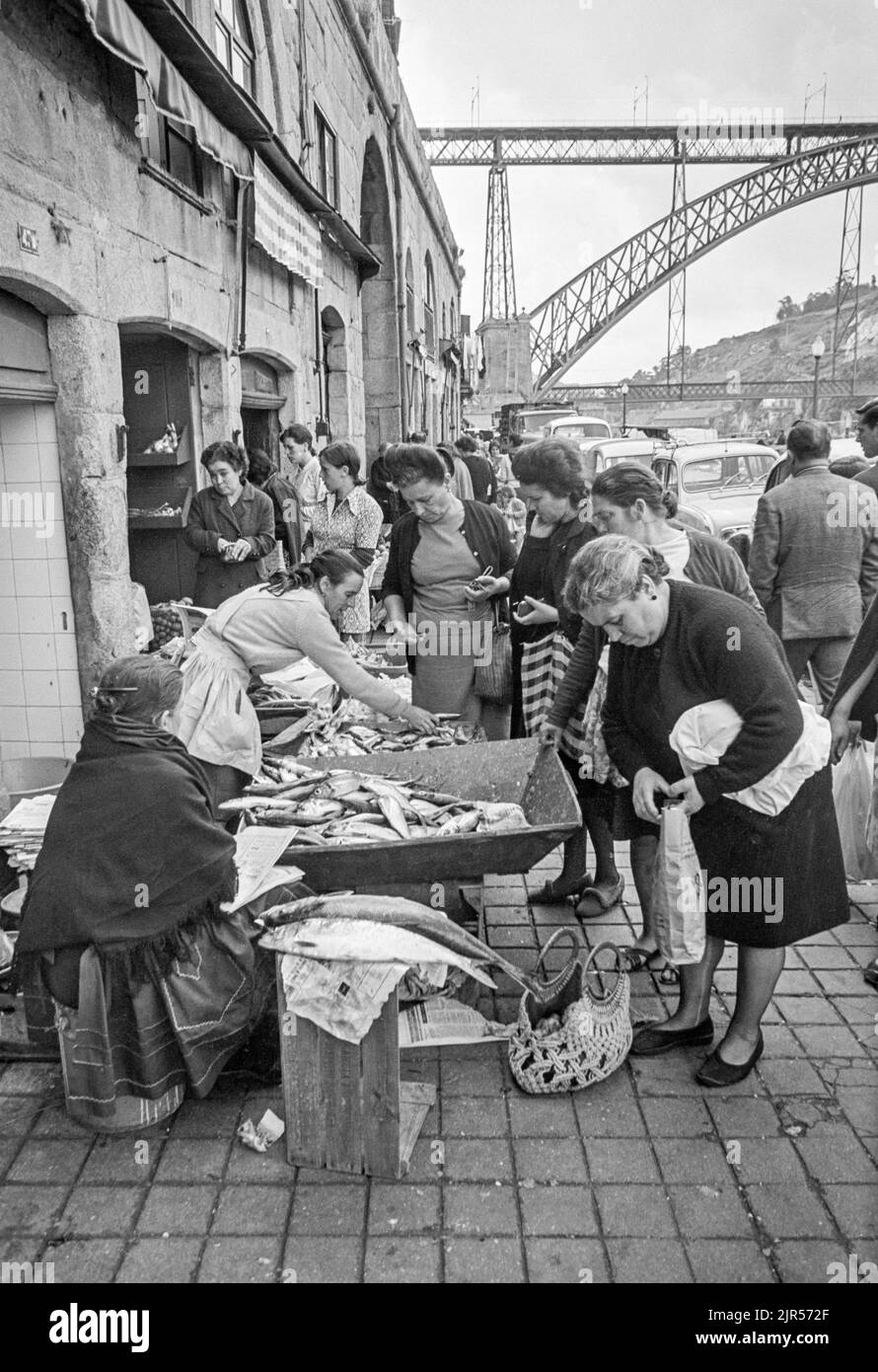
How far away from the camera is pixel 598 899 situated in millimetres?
5105

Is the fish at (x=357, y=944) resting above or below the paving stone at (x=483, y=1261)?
above

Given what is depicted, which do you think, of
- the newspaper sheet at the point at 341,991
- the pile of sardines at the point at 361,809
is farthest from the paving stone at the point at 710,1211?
the pile of sardines at the point at 361,809

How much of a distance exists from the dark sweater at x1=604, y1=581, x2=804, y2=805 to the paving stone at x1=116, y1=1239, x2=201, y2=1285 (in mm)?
2114

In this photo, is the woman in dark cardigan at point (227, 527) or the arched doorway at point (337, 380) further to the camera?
the arched doorway at point (337, 380)

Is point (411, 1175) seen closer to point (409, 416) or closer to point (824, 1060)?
point (824, 1060)

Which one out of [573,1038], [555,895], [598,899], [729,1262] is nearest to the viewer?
[729,1262]

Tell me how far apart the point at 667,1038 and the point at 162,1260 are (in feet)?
6.54

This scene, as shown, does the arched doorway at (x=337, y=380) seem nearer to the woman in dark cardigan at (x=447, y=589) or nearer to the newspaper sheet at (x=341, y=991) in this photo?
the woman in dark cardigan at (x=447, y=589)

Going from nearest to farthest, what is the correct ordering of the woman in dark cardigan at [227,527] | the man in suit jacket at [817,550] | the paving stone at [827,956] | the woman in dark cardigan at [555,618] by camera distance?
1. the paving stone at [827,956]
2. the woman in dark cardigan at [555,618]
3. the man in suit jacket at [817,550]
4. the woman in dark cardigan at [227,527]

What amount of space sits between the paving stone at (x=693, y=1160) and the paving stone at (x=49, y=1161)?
190 cm

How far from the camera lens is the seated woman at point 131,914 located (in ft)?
10.5

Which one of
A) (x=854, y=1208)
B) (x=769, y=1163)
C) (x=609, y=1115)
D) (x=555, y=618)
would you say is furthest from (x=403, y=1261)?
(x=555, y=618)

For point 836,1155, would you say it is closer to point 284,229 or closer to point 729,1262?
point 729,1262

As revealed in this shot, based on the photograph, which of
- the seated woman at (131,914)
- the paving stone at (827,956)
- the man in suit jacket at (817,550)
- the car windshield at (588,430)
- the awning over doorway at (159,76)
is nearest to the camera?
the seated woman at (131,914)
